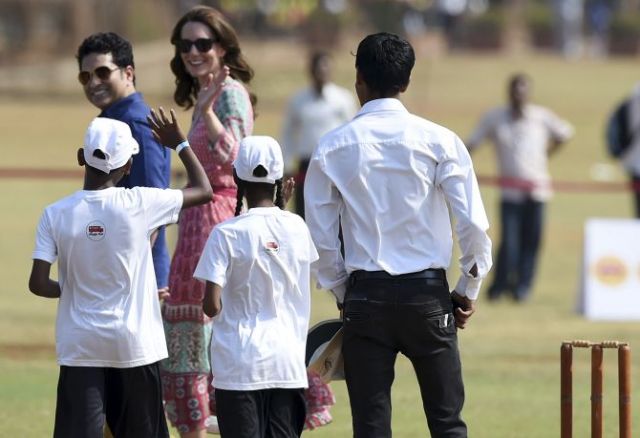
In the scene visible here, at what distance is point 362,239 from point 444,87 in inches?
1696

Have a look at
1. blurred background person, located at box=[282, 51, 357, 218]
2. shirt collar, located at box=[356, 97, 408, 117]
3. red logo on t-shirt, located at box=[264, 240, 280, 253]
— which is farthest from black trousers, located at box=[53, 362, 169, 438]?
blurred background person, located at box=[282, 51, 357, 218]

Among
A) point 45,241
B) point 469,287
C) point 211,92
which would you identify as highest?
point 211,92

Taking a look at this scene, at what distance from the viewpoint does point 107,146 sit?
21.1ft

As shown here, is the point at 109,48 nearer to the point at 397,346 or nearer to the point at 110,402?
the point at 110,402

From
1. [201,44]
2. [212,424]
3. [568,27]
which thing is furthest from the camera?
[568,27]

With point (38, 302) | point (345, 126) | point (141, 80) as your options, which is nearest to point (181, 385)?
point (345, 126)

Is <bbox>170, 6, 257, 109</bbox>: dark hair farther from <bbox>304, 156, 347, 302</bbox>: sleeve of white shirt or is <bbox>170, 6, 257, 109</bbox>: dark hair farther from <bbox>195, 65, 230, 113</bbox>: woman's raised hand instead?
<bbox>304, 156, 347, 302</bbox>: sleeve of white shirt

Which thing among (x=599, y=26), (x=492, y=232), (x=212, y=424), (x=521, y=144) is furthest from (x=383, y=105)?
(x=599, y=26)

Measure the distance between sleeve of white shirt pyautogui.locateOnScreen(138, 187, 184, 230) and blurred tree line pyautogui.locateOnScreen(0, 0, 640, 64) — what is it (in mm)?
41279

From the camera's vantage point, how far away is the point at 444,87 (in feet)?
161

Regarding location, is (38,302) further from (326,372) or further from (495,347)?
(326,372)

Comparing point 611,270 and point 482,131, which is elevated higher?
point 482,131

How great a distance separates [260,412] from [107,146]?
4.07 feet

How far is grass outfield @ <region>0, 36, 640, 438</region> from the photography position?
989cm
